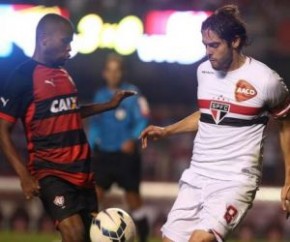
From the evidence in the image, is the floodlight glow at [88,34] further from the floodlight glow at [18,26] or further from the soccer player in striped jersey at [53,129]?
the soccer player in striped jersey at [53,129]

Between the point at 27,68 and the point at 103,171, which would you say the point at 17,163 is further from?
the point at 103,171

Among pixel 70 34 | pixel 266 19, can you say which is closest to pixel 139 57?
pixel 266 19

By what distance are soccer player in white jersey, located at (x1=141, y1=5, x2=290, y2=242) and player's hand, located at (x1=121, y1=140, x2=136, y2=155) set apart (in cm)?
418

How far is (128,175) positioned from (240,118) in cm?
433

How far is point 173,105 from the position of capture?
16.6 metres

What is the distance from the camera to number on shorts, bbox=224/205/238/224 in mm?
6422

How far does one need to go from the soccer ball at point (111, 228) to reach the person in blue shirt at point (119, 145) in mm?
3216

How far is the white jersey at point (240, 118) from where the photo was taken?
6.51 meters

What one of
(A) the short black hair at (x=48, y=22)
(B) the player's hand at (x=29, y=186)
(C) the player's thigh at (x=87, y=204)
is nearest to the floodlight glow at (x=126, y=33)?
(A) the short black hair at (x=48, y=22)

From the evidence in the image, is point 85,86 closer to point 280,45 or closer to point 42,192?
point 280,45

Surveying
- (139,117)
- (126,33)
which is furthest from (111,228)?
(126,33)

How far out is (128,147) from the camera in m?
10.9

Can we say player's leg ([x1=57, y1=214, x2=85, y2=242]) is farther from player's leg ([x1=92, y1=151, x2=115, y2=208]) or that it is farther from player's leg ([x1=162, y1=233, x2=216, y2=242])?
player's leg ([x1=92, y1=151, x2=115, y2=208])

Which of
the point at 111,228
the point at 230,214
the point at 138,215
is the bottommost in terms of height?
the point at 138,215
